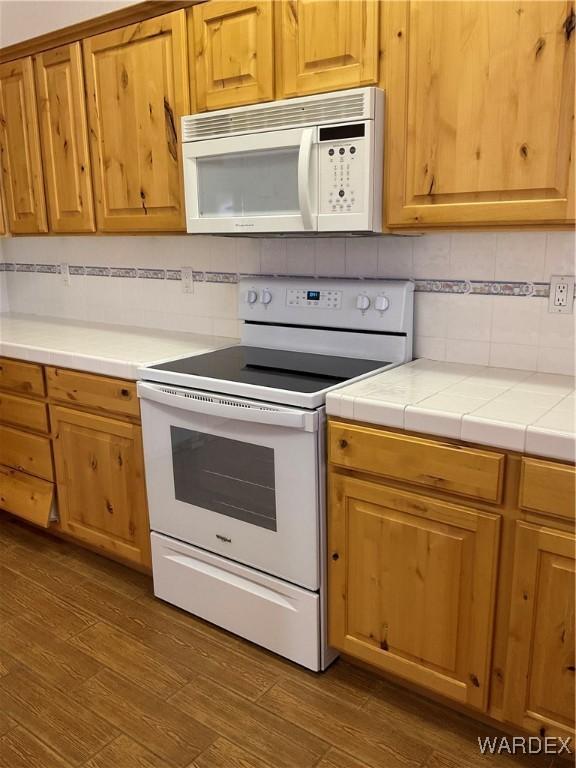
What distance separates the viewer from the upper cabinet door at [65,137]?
2.50 meters

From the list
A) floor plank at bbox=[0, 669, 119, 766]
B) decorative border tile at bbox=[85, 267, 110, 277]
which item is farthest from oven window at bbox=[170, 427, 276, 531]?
decorative border tile at bbox=[85, 267, 110, 277]

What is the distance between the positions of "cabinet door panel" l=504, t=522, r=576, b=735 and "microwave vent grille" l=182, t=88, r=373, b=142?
120 centimetres

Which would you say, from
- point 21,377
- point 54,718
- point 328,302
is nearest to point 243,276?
point 328,302

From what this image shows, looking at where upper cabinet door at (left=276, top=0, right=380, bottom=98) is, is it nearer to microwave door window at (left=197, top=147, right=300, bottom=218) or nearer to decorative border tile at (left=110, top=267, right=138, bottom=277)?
microwave door window at (left=197, top=147, right=300, bottom=218)

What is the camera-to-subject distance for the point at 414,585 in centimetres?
165

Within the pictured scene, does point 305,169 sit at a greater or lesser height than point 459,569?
greater

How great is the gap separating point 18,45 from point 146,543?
2.17m

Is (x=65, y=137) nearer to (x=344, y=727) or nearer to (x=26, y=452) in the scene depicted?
(x=26, y=452)

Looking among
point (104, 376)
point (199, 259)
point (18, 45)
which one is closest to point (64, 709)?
point (104, 376)

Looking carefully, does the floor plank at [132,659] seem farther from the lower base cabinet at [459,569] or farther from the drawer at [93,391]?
the drawer at [93,391]

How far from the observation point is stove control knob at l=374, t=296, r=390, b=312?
207 centimetres

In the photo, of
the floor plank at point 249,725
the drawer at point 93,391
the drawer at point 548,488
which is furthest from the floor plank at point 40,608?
the drawer at point 548,488

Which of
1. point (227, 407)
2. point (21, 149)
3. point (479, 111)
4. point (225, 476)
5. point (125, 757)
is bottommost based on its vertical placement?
point (125, 757)

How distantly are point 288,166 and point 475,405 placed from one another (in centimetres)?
94
